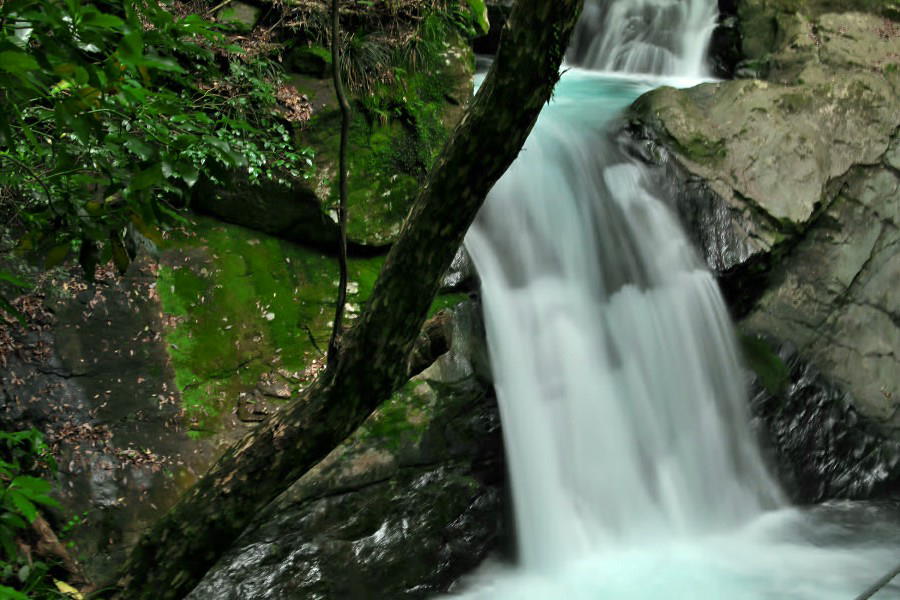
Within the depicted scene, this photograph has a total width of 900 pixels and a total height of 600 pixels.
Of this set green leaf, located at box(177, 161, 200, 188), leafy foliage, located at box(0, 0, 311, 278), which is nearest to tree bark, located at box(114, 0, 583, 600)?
leafy foliage, located at box(0, 0, 311, 278)

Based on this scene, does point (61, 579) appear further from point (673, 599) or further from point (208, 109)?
point (673, 599)

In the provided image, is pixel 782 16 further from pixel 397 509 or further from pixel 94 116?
pixel 94 116

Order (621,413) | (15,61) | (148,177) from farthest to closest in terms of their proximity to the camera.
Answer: (621,413)
(148,177)
(15,61)

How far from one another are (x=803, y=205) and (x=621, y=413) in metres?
2.45

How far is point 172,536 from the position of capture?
8.59 ft

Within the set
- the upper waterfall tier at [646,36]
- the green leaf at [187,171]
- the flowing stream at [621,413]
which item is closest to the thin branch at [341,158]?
the green leaf at [187,171]

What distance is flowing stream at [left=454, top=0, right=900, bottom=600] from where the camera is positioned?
4934mm

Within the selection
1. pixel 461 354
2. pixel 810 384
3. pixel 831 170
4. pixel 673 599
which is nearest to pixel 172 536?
pixel 461 354

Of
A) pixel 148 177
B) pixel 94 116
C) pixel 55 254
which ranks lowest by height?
pixel 55 254

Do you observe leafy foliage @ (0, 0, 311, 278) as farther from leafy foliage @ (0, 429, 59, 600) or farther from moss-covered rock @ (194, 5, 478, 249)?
moss-covered rock @ (194, 5, 478, 249)

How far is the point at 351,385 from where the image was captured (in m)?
2.60

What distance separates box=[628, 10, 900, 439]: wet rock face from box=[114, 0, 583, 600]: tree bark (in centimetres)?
425

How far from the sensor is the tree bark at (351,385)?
2416 mm

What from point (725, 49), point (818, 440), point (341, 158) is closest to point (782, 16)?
point (725, 49)
